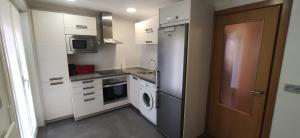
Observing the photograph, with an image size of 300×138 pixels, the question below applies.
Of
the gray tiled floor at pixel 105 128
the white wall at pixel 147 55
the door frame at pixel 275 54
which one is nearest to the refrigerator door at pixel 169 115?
the gray tiled floor at pixel 105 128

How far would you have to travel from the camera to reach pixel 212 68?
2.12 m

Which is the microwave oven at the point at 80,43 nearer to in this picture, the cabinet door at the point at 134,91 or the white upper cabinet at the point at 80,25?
the white upper cabinet at the point at 80,25

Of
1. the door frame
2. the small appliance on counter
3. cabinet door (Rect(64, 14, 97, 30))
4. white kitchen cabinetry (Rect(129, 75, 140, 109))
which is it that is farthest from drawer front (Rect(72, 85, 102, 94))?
the door frame

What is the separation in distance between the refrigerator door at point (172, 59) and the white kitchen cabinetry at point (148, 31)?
491 mm

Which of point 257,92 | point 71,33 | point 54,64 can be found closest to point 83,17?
point 71,33

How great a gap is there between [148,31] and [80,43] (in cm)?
143

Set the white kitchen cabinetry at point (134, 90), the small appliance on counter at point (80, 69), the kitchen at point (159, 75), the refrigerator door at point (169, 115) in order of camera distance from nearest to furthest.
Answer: the kitchen at point (159, 75) → the refrigerator door at point (169, 115) → the small appliance on counter at point (80, 69) → the white kitchen cabinetry at point (134, 90)

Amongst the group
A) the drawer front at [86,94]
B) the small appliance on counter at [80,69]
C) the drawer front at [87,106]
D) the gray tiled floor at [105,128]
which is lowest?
the gray tiled floor at [105,128]

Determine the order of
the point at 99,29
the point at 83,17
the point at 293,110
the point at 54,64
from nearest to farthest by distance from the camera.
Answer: the point at 293,110 → the point at 54,64 → the point at 83,17 → the point at 99,29

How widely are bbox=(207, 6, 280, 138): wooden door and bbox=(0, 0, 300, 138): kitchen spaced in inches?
0.4

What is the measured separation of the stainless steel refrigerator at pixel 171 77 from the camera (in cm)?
181

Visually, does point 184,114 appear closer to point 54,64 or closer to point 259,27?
point 259,27

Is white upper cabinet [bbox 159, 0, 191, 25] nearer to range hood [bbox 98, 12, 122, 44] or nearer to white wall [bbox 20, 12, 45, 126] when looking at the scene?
range hood [bbox 98, 12, 122, 44]

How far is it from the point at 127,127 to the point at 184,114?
1210 millimetres
